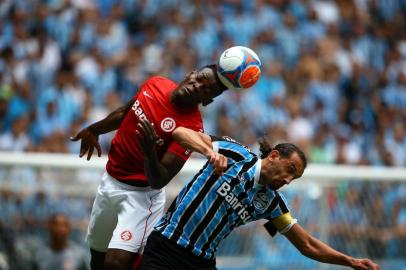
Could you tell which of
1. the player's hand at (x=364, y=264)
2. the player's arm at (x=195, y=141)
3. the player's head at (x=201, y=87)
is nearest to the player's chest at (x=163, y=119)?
the player's head at (x=201, y=87)

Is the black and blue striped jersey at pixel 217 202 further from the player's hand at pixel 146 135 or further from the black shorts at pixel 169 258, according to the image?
the player's hand at pixel 146 135

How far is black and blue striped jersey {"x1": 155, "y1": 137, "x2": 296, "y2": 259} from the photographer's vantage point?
7812 millimetres

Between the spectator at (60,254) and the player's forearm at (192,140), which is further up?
the player's forearm at (192,140)

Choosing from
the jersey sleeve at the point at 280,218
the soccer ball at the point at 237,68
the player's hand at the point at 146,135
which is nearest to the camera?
the player's hand at the point at 146,135

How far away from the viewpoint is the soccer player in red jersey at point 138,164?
8320 mm

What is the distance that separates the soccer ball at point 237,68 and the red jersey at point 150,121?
18.3 inches

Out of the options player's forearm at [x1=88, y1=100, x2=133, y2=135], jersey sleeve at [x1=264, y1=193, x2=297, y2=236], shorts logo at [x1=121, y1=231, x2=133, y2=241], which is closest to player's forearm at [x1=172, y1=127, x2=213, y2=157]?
jersey sleeve at [x1=264, y1=193, x2=297, y2=236]

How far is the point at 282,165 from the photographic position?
7.78 m

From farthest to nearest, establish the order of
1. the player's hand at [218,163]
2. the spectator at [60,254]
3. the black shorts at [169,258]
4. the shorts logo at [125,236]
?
the spectator at [60,254] < the shorts logo at [125,236] < the black shorts at [169,258] < the player's hand at [218,163]

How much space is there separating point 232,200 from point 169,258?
0.70m

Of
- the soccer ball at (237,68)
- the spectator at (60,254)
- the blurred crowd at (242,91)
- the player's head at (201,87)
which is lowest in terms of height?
the spectator at (60,254)

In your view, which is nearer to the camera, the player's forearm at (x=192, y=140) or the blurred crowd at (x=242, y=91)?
the player's forearm at (x=192, y=140)

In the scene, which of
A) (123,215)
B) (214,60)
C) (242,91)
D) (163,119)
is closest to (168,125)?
(163,119)

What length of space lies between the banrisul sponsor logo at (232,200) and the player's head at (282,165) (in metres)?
0.27
